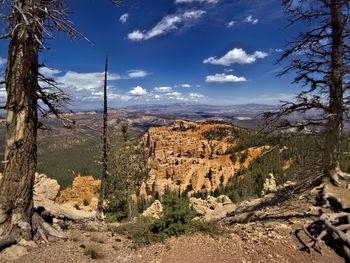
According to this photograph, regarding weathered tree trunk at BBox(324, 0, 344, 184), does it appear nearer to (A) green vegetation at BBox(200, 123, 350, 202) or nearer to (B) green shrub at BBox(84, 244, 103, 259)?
(B) green shrub at BBox(84, 244, 103, 259)

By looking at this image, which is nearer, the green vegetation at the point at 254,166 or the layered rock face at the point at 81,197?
the layered rock face at the point at 81,197

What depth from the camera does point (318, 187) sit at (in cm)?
647

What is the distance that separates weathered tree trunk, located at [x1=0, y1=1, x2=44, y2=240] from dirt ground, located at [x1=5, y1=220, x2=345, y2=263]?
858mm

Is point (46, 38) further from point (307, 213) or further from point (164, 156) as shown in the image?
point (164, 156)

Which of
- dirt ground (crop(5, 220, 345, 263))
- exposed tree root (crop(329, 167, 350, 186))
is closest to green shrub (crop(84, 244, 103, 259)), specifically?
dirt ground (crop(5, 220, 345, 263))

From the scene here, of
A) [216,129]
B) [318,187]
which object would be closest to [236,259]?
[318,187]

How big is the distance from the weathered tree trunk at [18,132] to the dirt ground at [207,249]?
86 centimetres

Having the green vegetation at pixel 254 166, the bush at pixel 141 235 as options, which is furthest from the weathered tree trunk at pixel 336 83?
the green vegetation at pixel 254 166

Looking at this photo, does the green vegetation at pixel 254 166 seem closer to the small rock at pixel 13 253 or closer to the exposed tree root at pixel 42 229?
the exposed tree root at pixel 42 229

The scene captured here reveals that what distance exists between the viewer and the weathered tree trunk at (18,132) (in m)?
4.03

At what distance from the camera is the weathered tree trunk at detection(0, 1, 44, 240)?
13.2 feet

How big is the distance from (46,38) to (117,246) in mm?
5491

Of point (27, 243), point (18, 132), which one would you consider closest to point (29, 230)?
point (27, 243)

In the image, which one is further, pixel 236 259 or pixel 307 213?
pixel 307 213
